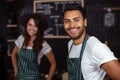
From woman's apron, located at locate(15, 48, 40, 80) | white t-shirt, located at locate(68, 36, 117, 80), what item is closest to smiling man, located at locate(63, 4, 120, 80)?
white t-shirt, located at locate(68, 36, 117, 80)

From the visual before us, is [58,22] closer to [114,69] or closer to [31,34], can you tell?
[31,34]

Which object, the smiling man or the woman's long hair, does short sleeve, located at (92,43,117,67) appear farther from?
the woman's long hair

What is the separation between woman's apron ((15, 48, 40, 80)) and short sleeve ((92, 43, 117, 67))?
→ 1453 millimetres

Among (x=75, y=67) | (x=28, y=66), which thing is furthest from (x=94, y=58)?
(x=28, y=66)

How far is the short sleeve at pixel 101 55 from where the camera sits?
158 cm

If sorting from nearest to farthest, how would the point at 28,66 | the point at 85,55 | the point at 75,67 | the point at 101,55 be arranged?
the point at 101,55 < the point at 85,55 < the point at 75,67 < the point at 28,66

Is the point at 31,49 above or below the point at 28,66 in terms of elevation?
above

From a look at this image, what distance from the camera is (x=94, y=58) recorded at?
1650 mm

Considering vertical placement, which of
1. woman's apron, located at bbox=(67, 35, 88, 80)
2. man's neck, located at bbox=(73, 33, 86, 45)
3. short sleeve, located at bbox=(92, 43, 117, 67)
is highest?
man's neck, located at bbox=(73, 33, 86, 45)

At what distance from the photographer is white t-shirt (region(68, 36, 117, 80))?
5.23ft

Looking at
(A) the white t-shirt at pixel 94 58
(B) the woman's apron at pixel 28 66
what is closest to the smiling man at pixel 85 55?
(A) the white t-shirt at pixel 94 58

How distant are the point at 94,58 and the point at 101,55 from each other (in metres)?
0.07

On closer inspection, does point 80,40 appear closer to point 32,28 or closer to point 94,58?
point 94,58

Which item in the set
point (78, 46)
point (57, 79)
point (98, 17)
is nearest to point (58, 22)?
point (98, 17)
